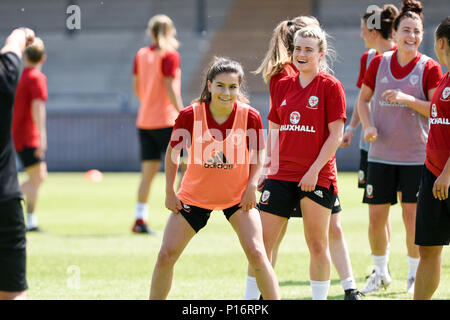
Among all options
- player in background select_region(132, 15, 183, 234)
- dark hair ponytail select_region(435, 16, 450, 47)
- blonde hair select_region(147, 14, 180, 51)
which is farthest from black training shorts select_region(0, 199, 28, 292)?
blonde hair select_region(147, 14, 180, 51)

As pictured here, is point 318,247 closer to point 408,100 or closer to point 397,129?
point 408,100

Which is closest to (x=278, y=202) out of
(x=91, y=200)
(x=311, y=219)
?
(x=311, y=219)

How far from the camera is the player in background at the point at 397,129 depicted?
19.9 ft

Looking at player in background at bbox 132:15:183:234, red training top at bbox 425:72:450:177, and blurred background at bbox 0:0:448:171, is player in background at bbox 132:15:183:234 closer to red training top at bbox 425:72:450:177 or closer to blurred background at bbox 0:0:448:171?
red training top at bbox 425:72:450:177

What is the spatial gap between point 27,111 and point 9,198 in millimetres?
6408

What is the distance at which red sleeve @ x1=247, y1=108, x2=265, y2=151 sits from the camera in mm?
4902

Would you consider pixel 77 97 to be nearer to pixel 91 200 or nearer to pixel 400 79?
pixel 91 200

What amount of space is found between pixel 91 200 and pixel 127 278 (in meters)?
7.94

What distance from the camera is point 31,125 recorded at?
10.2 metres

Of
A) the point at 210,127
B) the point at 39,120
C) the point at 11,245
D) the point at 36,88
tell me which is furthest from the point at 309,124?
the point at 36,88

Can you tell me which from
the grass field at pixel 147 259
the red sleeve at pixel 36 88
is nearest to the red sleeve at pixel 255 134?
the grass field at pixel 147 259

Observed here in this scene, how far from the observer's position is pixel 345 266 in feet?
19.5

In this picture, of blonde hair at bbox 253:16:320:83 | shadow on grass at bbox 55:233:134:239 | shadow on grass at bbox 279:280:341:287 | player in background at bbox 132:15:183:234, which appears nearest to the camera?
blonde hair at bbox 253:16:320:83

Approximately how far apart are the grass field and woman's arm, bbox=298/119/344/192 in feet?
4.52
